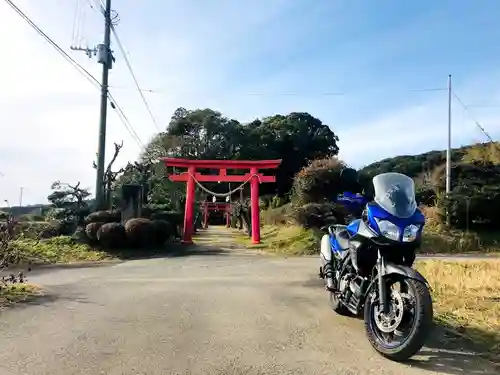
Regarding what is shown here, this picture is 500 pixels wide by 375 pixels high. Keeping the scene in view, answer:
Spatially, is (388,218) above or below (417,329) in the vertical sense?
above

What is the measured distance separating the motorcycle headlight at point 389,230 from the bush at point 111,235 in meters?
11.6

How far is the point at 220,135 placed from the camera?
141ft

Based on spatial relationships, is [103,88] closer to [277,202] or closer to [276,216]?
[276,216]

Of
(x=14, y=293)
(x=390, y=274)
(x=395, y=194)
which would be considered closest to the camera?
(x=390, y=274)

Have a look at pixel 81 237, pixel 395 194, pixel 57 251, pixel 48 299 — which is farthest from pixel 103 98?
pixel 395 194

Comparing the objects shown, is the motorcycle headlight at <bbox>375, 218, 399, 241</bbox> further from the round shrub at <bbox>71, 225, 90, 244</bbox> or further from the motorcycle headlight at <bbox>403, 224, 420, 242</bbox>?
the round shrub at <bbox>71, 225, 90, 244</bbox>

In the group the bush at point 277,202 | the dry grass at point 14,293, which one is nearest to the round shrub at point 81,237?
the dry grass at point 14,293

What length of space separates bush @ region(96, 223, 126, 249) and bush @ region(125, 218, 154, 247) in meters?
0.18

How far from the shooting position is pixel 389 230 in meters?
3.70

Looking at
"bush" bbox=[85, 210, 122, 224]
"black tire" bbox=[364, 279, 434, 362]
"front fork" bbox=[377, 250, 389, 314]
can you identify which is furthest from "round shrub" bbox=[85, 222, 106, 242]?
"black tire" bbox=[364, 279, 434, 362]

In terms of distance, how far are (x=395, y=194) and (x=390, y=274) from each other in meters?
0.62

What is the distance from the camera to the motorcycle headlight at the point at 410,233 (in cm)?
366

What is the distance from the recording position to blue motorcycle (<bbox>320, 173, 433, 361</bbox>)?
11.1ft

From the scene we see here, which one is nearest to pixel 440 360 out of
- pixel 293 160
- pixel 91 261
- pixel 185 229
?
pixel 91 261
